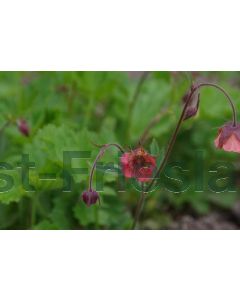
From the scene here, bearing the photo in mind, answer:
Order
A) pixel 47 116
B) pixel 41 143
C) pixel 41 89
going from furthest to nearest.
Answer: pixel 41 89, pixel 47 116, pixel 41 143

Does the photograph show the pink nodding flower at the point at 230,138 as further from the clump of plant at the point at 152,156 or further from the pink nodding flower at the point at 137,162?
the pink nodding flower at the point at 137,162

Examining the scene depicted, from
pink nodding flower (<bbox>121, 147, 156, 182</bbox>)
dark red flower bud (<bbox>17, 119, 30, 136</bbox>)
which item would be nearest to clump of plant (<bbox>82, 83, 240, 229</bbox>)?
pink nodding flower (<bbox>121, 147, 156, 182</bbox>)

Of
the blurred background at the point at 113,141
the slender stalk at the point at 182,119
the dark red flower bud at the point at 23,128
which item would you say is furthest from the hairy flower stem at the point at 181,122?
the dark red flower bud at the point at 23,128

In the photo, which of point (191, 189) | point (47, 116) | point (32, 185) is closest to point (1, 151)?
point (47, 116)

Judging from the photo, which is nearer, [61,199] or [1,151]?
[61,199]

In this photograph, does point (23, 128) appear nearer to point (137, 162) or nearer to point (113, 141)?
point (113, 141)

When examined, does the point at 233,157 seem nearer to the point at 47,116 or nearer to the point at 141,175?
the point at 47,116

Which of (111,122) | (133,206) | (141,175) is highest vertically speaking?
(111,122)

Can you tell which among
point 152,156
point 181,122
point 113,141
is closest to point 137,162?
point 152,156
